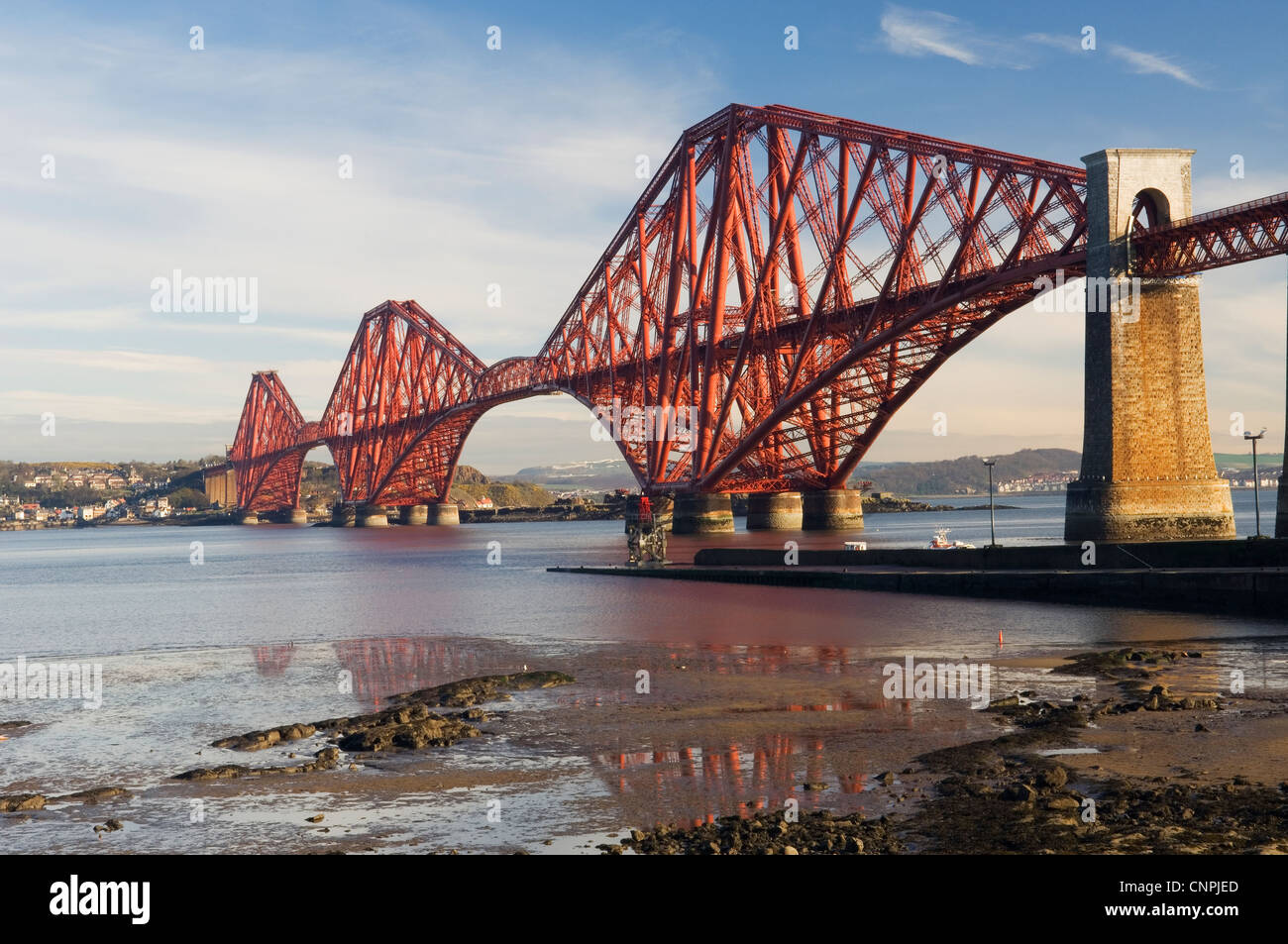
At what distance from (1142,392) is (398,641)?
28214 mm

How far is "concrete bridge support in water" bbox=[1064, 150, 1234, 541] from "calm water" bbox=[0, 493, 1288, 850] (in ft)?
32.5

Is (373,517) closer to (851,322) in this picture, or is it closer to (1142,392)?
(851,322)

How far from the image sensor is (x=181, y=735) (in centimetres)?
2047

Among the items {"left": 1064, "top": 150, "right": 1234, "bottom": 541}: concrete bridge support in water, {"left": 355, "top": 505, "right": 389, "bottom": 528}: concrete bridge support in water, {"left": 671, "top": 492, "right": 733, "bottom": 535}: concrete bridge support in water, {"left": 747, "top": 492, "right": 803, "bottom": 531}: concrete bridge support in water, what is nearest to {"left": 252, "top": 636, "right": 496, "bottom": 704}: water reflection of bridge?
{"left": 1064, "top": 150, "right": 1234, "bottom": 541}: concrete bridge support in water

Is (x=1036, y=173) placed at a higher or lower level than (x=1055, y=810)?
higher

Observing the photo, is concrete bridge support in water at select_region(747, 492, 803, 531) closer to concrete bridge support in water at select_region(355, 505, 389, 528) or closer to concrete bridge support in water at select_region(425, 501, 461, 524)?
concrete bridge support in water at select_region(355, 505, 389, 528)

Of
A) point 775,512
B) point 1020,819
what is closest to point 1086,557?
point 1020,819

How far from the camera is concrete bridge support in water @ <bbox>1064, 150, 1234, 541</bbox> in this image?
4688cm

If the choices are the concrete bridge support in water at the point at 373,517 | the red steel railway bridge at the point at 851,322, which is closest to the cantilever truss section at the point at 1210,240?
the red steel railway bridge at the point at 851,322

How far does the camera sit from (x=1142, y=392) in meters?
47.0

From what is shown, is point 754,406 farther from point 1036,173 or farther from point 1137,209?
point 1137,209
